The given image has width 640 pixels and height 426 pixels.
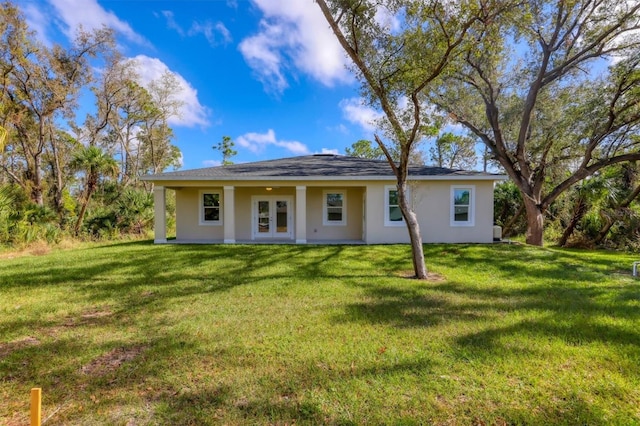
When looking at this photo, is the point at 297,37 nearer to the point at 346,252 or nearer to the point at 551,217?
the point at 346,252

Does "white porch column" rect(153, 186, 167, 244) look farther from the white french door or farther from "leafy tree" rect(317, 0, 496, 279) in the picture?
"leafy tree" rect(317, 0, 496, 279)

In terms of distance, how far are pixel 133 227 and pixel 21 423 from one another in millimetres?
16165

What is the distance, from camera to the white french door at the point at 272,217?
46.1 ft

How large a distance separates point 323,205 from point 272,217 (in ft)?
7.85

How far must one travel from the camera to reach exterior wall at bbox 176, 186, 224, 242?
45.9ft

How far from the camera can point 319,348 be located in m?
3.87

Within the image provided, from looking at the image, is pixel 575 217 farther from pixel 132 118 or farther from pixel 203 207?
pixel 132 118

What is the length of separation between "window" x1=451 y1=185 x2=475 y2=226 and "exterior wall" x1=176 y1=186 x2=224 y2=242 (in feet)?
32.5

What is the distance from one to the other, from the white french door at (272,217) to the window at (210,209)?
1.61m

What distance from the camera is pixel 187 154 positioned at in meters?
37.6

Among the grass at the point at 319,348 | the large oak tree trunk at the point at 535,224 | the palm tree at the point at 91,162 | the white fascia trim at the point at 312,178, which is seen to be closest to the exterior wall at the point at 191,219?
the white fascia trim at the point at 312,178

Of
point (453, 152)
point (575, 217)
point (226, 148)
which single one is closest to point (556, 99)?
point (575, 217)

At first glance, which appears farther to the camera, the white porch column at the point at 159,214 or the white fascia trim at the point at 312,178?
the white porch column at the point at 159,214

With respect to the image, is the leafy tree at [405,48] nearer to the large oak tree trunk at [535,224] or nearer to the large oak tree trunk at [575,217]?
the large oak tree trunk at [535,224]
